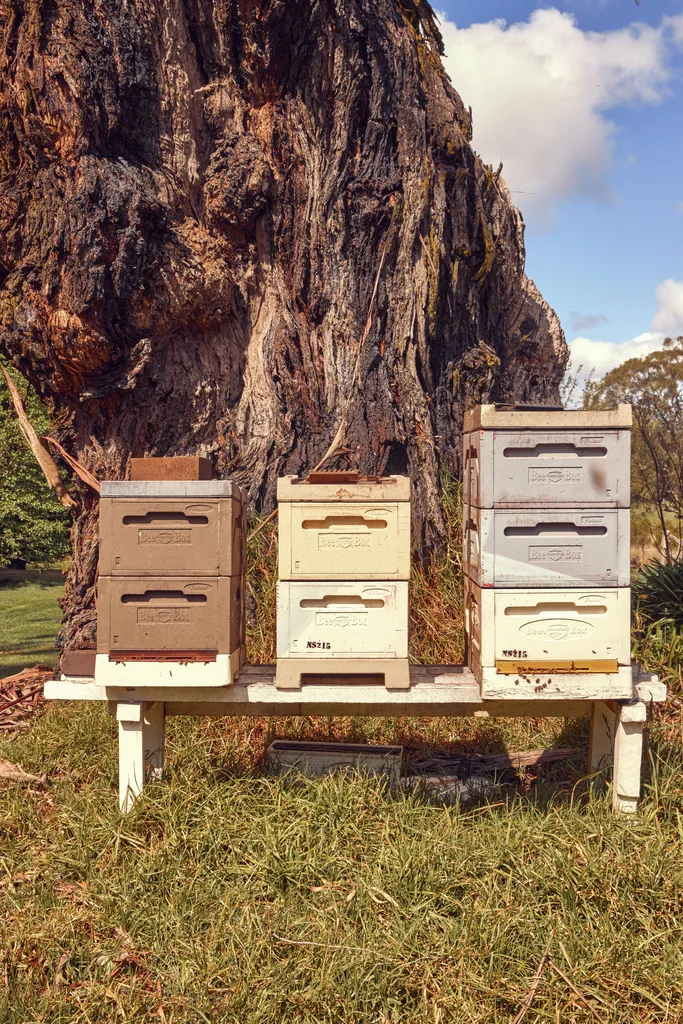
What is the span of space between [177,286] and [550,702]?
3.87 meters

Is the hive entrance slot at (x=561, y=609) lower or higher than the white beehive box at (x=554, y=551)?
lower

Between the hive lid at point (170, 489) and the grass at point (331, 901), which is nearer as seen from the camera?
the grass at point (331, 901)

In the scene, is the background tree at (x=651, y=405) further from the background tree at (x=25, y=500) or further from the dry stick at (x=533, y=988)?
the background tree at (x=25, y=500)

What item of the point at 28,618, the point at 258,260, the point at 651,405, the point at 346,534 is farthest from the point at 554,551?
the point at 28,618

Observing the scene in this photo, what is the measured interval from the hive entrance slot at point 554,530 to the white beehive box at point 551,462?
0.09 metres

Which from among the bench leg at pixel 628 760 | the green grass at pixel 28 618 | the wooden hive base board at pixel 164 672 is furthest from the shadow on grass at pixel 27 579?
the bench leg at pixel 628 760

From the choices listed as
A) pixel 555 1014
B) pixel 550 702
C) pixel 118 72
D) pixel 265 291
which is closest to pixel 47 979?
pixel 555 1014

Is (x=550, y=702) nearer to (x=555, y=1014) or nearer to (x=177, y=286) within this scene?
(x=555, y=1014)

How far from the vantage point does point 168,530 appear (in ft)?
10.8

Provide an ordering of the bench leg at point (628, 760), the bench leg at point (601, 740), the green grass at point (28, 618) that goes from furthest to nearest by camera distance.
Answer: the green grass at point (28, 618), the bench leg at point (601, 740), the bench leg at point (628, 760)

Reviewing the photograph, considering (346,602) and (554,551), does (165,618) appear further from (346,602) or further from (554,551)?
(554,551)

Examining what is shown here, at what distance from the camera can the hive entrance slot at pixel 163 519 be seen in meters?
3.29

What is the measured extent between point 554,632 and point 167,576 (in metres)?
1.73

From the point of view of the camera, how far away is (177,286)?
5.42 m
